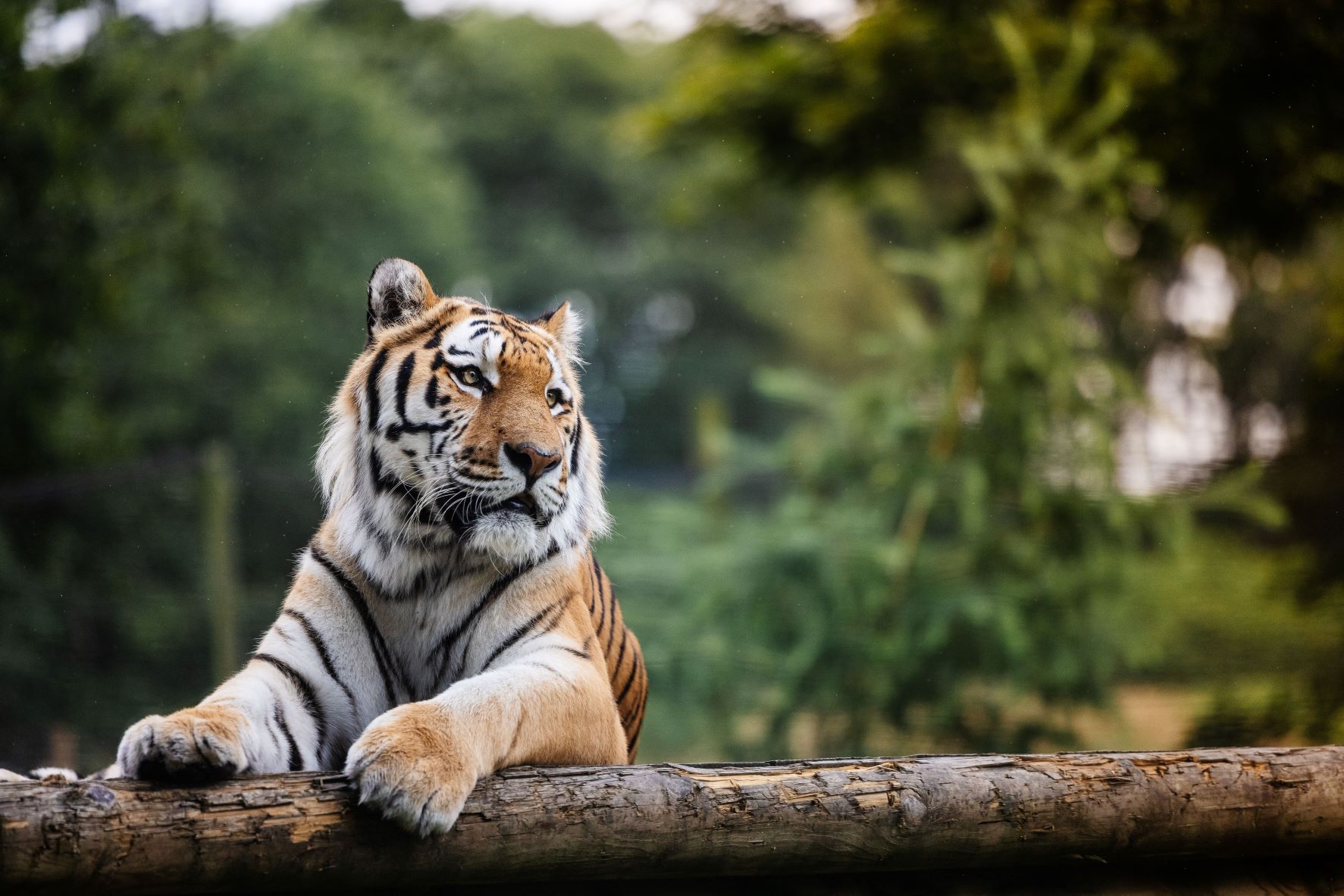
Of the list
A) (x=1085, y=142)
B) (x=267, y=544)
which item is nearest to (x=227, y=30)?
(x=267, y=544)

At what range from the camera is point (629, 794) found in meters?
1.29

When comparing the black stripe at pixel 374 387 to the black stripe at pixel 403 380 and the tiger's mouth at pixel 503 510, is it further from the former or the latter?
the tiger's mouth at pixel 503 510

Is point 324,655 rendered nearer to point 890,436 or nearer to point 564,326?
point 564,326

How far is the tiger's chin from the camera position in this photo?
1512 mm

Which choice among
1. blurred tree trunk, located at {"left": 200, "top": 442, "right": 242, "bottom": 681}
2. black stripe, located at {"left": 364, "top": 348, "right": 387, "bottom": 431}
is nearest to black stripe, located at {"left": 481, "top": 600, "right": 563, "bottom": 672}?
black stripe, located at {"left": 364, "top": 348, "right": 387, "bottom": 431}

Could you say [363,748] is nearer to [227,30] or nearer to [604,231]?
[227,30]

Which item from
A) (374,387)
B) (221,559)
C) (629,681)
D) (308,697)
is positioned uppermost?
(374,387)

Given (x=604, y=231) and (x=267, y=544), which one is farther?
(x=604, y=231)

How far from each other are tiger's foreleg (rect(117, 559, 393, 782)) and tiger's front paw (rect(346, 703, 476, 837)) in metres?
0.16

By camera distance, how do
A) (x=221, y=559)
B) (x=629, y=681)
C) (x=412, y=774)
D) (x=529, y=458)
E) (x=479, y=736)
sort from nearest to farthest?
(x=412, y=774) → (x=479, y=736) → (x=529, y=458) → (x=629, y=681) → (x=221, y=559)

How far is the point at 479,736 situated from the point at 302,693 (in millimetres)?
373

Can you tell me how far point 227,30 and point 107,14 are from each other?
5.87ft

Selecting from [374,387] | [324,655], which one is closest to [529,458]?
[374,387]

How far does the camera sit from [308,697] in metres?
1.55
